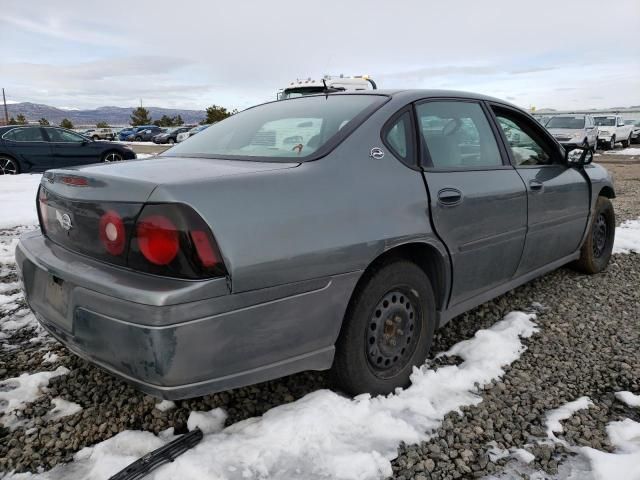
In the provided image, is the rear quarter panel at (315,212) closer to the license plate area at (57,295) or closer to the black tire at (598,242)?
the license plate area at (57,295)

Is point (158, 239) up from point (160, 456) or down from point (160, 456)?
up

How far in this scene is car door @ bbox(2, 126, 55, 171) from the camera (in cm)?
1144

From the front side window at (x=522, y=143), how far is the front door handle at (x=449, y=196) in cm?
86

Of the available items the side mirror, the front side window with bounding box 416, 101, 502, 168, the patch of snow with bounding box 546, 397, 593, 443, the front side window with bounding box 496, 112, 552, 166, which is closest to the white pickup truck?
the side mirror

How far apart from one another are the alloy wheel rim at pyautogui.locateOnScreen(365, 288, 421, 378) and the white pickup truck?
23597 mm

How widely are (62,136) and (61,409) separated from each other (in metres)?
11.4

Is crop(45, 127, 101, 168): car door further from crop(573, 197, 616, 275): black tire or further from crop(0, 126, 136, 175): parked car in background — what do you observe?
crop(573, 197, 616, 275): black tire

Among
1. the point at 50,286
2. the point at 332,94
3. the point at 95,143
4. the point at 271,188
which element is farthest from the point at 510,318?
the point at 95,143

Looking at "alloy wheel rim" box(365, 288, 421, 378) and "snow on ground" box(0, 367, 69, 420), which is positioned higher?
"alloy wheel rim" box(365, 288, 421, 378)

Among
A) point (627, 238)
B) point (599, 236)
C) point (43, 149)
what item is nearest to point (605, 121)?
point (627, 238)

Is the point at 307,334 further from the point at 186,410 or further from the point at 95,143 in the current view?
the point at 95,143

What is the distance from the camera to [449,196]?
2.60 meters

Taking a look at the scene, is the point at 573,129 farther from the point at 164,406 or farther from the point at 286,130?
the point at 164,406

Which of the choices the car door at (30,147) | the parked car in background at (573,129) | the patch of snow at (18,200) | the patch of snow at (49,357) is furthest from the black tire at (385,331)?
the parked car in background at (573,129)
